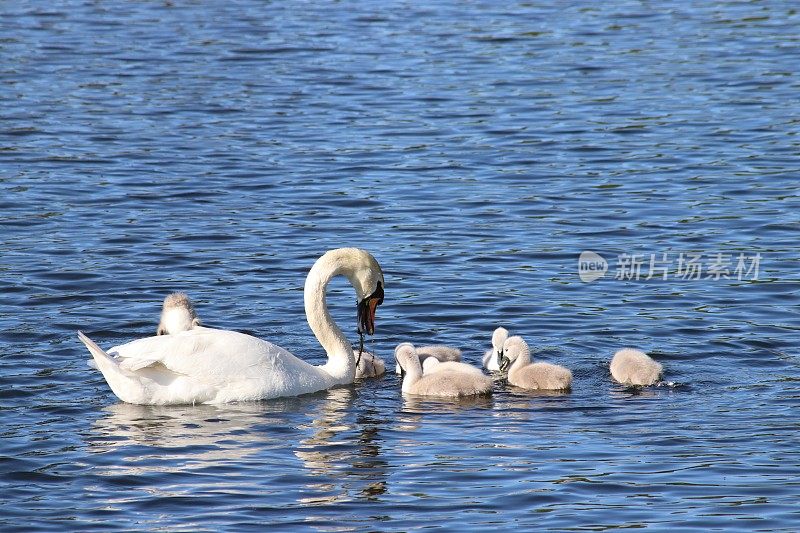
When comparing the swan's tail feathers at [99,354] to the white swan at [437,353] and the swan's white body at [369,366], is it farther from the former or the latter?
the white swan at [437,353]

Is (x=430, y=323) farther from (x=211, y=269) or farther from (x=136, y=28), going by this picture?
(x=136, y=28)

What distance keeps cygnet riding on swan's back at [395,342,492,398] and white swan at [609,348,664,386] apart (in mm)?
918

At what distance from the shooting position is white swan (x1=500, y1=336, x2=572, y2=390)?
35.3ft

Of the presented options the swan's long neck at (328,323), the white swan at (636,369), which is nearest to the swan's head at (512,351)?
the white swan at (636,369)

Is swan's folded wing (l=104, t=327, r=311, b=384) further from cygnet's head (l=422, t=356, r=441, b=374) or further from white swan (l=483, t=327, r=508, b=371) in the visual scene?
white swan (l=483, t=327, r=508, b=371)

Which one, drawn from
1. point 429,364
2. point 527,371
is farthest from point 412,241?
point 527,371

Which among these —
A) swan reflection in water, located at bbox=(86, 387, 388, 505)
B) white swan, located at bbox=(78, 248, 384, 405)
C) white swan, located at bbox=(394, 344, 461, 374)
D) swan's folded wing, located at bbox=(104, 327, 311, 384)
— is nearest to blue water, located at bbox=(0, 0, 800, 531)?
swan reflection in water, located at bbox=(86, 387, 388, 505)

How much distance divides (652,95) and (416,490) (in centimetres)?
1354

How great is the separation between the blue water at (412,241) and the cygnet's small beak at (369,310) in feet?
1.69

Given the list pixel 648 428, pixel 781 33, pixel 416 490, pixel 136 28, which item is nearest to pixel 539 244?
pixel 648 428

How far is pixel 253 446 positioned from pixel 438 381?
5.16 ft

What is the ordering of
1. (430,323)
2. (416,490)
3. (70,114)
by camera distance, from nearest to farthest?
1. (416,490)
2. (430,323)
3. (70,114)

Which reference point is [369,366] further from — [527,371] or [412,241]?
[412,241]

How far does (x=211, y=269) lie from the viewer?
46.7ft
